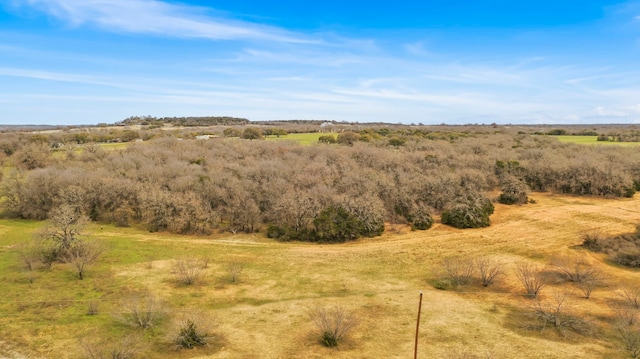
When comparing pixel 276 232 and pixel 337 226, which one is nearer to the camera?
pixel 337 226

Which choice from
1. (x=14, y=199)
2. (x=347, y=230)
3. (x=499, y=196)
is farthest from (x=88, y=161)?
(x=499, y=196)

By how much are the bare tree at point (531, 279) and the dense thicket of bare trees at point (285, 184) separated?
1035 centimetres

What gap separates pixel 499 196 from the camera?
4253 centimetres

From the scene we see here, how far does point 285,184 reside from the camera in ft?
118

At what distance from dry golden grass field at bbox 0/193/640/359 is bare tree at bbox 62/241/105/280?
1.96 ft

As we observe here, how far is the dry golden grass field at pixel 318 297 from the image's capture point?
14750 mm

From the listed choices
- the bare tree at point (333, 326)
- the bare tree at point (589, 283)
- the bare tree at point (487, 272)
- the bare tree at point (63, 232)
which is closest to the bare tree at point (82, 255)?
the bare tree at point (63, 232)

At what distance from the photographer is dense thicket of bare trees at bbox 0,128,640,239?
3206 cm

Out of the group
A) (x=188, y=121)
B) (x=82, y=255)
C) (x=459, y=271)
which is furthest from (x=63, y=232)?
(x=188, y=121)

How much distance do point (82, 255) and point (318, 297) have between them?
14.3 meters

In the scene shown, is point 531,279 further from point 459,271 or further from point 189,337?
point 189,337

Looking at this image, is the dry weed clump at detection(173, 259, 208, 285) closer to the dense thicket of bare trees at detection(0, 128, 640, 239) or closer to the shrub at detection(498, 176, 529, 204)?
the dense thicket of bare trees at detection(0, 128, 640, 239)

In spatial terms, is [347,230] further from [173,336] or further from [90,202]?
[90,202]

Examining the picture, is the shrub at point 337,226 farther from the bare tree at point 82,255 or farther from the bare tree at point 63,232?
the bare tree at point 63,232
